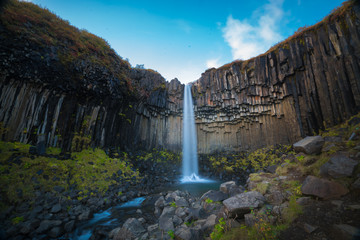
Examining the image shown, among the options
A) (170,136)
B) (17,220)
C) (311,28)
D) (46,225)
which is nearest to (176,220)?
(46,225)

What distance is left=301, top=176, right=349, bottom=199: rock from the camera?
3.47m

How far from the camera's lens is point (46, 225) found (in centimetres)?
542

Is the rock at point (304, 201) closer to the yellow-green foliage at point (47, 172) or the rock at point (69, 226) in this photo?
the rock at point (69, 226)

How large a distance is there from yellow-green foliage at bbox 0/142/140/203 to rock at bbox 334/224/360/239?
417 inches

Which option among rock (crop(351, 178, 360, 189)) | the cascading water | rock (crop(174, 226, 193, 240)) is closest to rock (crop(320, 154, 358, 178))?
rock (crop(351, 178, 360, 189))

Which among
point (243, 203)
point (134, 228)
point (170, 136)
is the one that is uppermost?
point (170, 136)

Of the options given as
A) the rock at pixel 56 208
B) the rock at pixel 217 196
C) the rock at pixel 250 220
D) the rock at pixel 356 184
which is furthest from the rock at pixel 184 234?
→ the rock at pixel 56 208

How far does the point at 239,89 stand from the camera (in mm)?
18781

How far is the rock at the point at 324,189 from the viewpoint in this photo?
Answer: 11.4 ft

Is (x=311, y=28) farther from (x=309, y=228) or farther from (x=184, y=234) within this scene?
(x=184, y=234)

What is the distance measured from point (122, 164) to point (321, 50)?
20.3 m

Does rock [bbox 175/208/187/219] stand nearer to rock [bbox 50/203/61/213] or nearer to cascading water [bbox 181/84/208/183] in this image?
rock [bbox 50/203/61/213]

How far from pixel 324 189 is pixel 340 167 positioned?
2.98 feet

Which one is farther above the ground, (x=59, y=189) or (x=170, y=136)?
(x=170, y=136)
